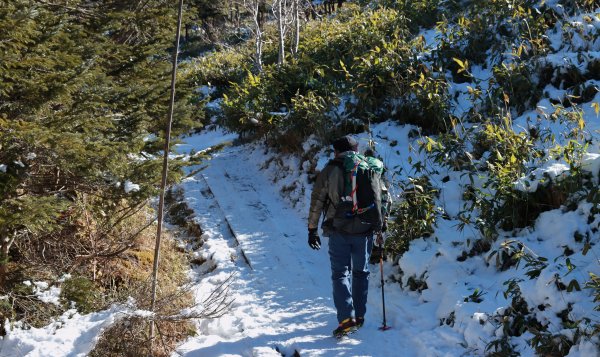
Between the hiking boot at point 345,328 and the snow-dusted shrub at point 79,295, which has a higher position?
the snow-dusted shrub at point 79,295

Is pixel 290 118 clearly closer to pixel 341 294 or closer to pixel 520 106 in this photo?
pixel 520 106

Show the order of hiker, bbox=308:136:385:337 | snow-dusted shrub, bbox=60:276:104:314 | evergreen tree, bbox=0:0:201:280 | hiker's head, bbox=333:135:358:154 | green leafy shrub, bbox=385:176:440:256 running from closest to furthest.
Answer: evergreen tree, bbox=0:0:201:280 → snow-dusted shrub, bbox=60:276:104:314 → hiker, bbox=308:136:385:337 → hiker's head, bbox=333:135:358:154 → green leafy shrub, bbox=385:176:440:256

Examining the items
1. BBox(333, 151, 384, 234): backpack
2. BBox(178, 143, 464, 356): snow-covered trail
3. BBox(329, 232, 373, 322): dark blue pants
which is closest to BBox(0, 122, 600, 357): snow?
BBox(178, 143, 464, 356): snow-covered trail

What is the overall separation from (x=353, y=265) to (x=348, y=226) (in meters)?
0.45

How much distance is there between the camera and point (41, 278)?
5250 millimetres

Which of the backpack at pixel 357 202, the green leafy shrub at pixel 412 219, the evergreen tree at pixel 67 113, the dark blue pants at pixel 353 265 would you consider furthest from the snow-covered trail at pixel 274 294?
the evergreen tree at pixel 67 113

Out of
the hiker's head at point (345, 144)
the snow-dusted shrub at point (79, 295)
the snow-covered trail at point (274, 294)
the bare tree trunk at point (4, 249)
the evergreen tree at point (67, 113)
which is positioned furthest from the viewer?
the hiker's head at point (345, 144)

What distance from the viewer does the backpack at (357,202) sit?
5.48m

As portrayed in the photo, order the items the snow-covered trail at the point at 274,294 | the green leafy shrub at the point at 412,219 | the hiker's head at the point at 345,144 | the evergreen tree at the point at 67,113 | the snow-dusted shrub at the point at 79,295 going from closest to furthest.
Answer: the evergreen tree at the point at 67,113 < the snow-dusted shrub at the point at 79,295 < the snow-covered trail at the point at 274,294 < the hiker's head at the point at 345,144 < the green leafy shrub at the point at 412,219

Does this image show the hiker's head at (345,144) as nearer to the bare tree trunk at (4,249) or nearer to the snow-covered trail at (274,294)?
the snow-covered trail at (274,294)

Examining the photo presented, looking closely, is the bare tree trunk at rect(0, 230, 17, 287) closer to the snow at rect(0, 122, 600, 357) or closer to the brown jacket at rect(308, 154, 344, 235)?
the snow at rect(0, 122, 600, 357)

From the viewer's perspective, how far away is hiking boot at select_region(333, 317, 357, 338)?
211 inches

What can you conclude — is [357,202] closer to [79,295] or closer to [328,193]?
[328,193]

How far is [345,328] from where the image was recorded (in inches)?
211
